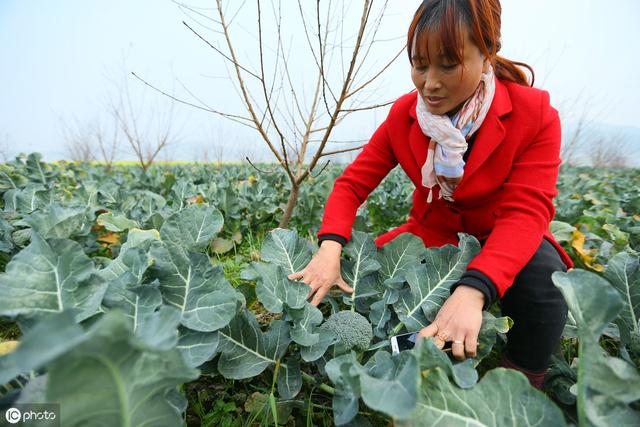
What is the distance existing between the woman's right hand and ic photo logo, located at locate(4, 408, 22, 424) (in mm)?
745

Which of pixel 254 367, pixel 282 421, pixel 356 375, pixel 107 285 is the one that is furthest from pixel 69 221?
pixel 356 375

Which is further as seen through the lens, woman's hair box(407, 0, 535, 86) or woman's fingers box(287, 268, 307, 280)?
woman's fingers box(287, 268, 307, 280)

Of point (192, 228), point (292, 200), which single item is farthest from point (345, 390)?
point (292, 200)

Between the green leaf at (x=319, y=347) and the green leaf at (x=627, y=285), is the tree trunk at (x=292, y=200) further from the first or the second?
the green leaf at (x=627, y=285)

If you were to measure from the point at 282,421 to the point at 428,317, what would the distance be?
53cm

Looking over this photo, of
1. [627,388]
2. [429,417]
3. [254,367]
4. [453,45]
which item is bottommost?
[254,367]

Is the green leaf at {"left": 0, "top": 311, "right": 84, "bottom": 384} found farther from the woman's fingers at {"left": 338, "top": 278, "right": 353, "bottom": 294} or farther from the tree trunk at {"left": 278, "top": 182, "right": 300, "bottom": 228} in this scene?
the tree trunk at {"left": 278, "top": 182, "right": 300, "bottom": 228}

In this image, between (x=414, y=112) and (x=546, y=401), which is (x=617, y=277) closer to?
(x=546, y=401)

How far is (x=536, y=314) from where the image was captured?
3.93ft

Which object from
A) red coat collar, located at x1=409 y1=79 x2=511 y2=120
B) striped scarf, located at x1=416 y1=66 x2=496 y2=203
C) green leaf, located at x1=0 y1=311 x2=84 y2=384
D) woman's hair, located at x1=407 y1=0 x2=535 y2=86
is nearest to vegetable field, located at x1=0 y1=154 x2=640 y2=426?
green leaf, located at x1=0 y1=311 x2=84 y2=384

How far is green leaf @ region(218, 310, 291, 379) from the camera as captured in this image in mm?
1025

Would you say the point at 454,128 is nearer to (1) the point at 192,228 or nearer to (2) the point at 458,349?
(2) the point at 458,349

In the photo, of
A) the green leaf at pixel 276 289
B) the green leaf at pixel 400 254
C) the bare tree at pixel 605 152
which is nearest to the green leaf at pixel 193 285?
the green leaf at pixel 276 289

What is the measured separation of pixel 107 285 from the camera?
0.83m
